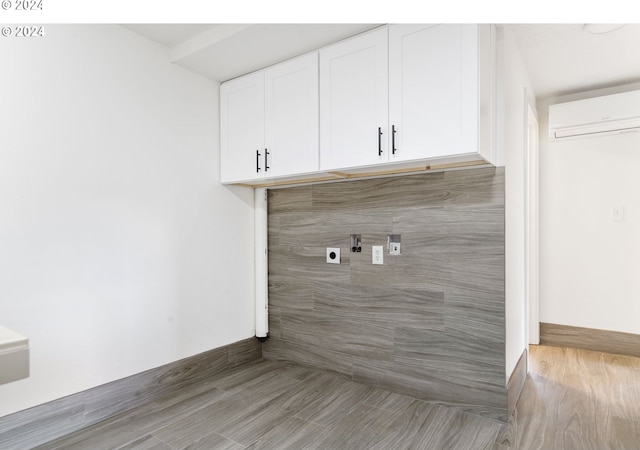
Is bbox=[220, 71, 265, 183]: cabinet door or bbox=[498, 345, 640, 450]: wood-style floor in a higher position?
bbox=[220, 71, 265, 183]: cabinet door

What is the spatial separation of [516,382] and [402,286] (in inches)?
34.0

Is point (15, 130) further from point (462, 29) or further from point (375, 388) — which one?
point (375, 388)

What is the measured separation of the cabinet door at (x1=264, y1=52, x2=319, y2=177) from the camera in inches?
90.3

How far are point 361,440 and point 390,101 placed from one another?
1.72 metres

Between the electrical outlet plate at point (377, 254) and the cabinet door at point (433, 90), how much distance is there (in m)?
0.68

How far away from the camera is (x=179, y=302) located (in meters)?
2.45

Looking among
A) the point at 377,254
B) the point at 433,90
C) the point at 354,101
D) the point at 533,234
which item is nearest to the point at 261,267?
the point at 377,254

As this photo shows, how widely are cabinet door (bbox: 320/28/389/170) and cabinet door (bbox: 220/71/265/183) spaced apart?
1.67ft

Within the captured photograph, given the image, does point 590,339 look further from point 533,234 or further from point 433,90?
point 433,90

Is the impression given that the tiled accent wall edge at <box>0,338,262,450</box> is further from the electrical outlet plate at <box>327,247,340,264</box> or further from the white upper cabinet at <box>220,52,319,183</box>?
the white upper cabinet at <box>220,52,319,183</box>

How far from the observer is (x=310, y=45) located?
226 cm

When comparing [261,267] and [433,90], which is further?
[261,267]

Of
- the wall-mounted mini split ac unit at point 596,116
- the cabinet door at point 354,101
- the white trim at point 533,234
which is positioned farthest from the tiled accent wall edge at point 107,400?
the wall-mounted mini split ac unit at point 596,116

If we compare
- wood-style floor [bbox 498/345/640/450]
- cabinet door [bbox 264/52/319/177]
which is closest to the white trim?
wood-style floor [bbox 498/345/640/450]
